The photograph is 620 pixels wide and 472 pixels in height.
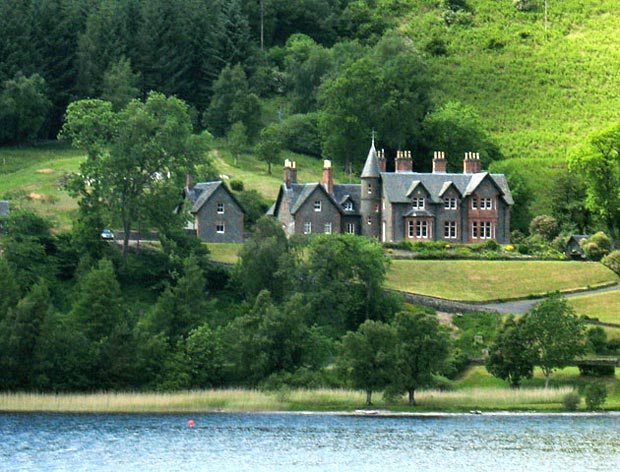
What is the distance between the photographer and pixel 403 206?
133 m

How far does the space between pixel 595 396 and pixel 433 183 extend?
1995 inches

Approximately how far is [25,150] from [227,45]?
29593 millimetres

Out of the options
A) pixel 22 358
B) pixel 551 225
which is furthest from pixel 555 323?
pixel 551 225

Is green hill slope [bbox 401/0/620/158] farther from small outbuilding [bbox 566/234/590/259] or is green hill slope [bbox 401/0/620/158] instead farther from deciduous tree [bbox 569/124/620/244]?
small outbuilding [bbox 566/234/590/259]

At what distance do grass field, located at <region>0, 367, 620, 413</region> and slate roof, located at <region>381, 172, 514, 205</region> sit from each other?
4301 cm

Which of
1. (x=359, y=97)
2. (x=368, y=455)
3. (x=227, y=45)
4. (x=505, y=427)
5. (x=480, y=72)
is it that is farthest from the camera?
(x=480, y=72)

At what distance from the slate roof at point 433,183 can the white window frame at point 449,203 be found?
0.55 meters

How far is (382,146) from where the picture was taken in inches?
6024

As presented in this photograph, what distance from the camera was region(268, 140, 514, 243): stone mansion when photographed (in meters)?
133

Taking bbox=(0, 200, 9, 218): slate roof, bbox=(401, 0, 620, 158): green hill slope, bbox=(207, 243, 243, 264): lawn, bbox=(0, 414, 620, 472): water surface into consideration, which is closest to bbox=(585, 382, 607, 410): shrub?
bbox=(0, 414, 620, 472): water surface

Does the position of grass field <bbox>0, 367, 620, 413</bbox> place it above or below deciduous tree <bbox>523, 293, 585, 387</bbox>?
below

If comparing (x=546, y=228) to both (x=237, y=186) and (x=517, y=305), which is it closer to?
(x=517, y=305)

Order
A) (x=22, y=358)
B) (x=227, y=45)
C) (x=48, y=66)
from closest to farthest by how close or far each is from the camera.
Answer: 1. (x=22, y=358)
2. (x=48, y=66)
3. (x=227, y=45)

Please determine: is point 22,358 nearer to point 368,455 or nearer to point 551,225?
point 368,455
